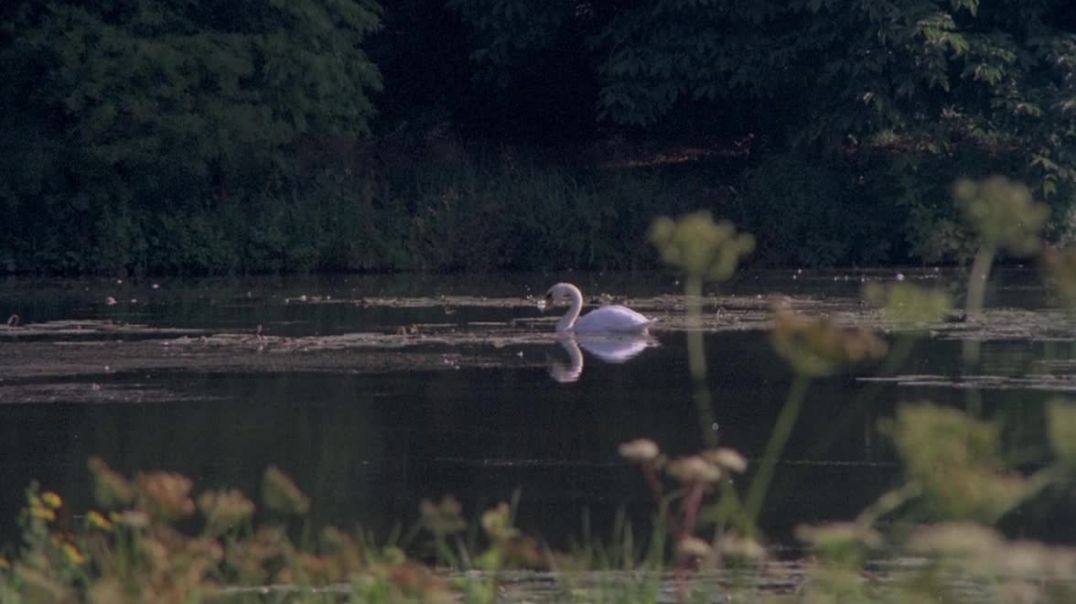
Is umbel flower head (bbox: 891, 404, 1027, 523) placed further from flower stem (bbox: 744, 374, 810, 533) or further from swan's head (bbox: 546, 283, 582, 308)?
swan's head (bbox: 546, 283, 582, 308)

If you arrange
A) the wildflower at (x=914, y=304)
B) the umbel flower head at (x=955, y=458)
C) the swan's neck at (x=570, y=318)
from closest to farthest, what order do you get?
1. the umbel flower head at (x=955, y=458)
2. the wildflower at (x=914, y=304)
3. the swan's neck at (x=570, y=318)

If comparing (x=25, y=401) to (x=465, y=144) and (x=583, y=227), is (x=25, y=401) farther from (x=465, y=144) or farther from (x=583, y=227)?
(x=465, y=144)

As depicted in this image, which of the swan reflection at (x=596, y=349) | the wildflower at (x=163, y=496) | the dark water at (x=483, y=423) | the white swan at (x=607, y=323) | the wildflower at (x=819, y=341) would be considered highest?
the wildflower at (x=819, y=341)

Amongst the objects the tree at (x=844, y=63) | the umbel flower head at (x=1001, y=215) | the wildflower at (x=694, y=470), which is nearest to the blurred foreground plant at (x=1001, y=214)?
the umbel flower head at (x=1001, y=215)

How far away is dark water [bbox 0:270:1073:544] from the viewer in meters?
9.23

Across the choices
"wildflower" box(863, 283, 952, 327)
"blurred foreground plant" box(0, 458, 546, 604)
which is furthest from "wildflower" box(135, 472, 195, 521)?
"wildflower" box(863, 283, 952, 327)

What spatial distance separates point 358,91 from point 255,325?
1257 centimetres

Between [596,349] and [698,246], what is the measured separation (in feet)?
40.8

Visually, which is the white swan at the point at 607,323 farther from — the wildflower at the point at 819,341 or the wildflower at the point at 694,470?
the wildflower at the point at 819,341

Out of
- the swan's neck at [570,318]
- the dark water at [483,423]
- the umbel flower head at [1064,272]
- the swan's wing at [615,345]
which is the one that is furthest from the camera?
the swan's neck at [570,318]

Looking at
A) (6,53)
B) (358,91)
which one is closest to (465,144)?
(358,91)

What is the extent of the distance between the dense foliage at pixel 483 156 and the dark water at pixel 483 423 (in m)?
10.2

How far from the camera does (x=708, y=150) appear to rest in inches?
1437

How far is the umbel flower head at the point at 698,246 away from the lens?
4.35 meters
